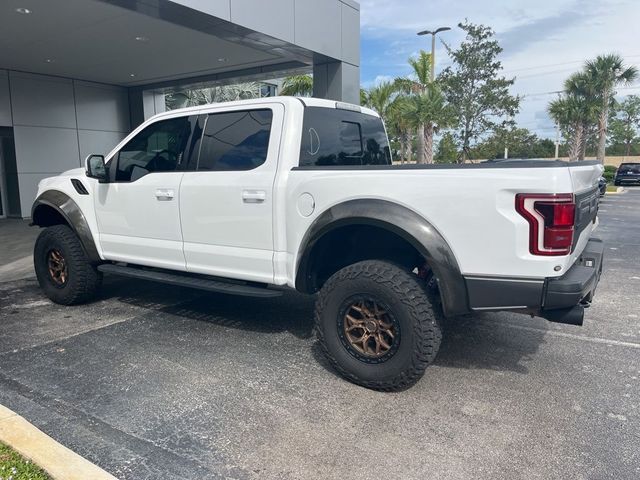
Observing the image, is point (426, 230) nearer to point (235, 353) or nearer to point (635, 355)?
point (235, 353)

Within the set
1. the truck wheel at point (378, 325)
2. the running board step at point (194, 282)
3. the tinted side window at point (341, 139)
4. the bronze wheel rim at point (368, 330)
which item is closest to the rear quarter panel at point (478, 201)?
the truck wheel at point (378, 325)

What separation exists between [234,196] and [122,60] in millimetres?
10280

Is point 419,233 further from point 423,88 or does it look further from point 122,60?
point 423,88

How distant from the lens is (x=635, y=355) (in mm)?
4059

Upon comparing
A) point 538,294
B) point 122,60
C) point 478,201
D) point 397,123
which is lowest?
point 538,294

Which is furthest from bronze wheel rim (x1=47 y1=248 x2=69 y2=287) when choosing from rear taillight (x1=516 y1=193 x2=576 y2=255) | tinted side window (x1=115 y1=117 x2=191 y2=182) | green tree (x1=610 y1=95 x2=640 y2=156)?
green tree (x1=610 y1=95 x2=640 y2=156)

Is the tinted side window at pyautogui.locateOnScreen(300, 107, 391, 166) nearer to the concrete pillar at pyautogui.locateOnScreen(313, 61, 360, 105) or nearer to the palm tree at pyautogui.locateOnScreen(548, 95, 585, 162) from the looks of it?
the concrete pillar at pyautogui.locateOnScreen(313, 61, 360, 105)

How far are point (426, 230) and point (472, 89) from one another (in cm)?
2037

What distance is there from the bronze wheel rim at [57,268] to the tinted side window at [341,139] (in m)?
3.08

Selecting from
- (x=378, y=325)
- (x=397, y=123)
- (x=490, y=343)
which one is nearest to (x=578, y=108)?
(x=397, y=123)

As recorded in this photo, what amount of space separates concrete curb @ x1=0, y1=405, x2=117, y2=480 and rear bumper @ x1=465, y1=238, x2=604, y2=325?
2.24 m

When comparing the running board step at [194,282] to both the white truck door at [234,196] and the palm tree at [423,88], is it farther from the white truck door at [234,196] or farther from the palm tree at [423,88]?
the palm tree at [423,88]

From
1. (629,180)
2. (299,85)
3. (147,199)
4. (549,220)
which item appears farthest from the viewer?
(629,180)

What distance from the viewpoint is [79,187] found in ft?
17.1
